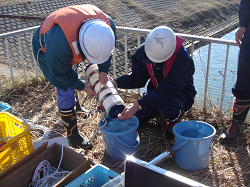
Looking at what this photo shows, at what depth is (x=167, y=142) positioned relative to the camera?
2.92 m

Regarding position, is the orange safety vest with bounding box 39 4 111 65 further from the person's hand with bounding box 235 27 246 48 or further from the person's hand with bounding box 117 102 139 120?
the person's hand with bounding box 235 27 246 48

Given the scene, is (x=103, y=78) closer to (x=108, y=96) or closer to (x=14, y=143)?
(x=108, y=96)

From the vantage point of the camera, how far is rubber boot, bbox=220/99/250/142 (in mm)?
2713

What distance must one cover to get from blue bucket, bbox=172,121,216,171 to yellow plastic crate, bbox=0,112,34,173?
59.2 inches

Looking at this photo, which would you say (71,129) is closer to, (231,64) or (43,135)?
(43,135)

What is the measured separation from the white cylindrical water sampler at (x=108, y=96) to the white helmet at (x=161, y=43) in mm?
602

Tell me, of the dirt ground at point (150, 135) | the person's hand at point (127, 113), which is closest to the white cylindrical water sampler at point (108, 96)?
the person's hand at point (127, 113)

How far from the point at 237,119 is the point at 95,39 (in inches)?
77.7

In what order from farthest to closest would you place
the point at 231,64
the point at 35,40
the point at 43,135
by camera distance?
1. the point at 231,64
2. the point at 43,135
3. the point at 35,40

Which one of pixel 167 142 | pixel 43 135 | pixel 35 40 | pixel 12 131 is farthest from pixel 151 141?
pixel 35 40

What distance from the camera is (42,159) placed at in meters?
2.25

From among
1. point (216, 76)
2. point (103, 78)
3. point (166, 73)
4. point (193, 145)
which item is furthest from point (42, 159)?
point (216, 76)

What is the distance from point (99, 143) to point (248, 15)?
236cm

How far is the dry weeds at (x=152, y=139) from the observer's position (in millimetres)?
2451
